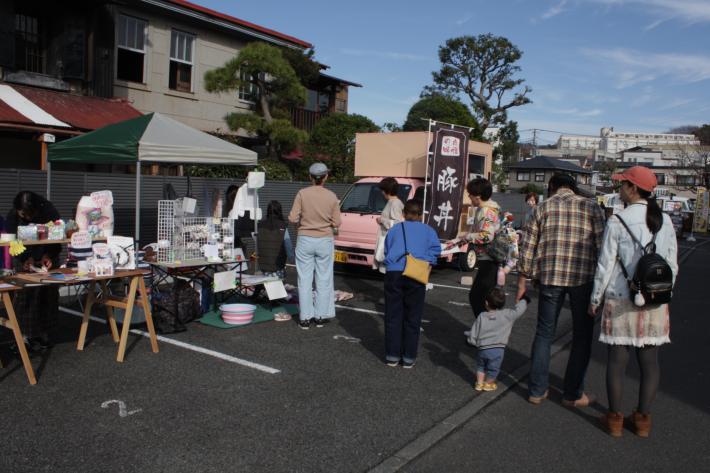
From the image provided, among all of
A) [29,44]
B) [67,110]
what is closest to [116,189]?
[67,110]

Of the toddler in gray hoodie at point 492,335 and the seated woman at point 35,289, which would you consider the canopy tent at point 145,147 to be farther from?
the toddler in gray hoodie at point 492,335

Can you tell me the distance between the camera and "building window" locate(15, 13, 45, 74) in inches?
560

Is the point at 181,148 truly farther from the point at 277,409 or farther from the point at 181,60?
the point at 181,60

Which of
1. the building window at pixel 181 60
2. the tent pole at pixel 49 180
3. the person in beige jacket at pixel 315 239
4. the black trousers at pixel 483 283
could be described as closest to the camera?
the black trousers at pixel 483 283

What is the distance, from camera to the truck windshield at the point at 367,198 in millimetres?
11430

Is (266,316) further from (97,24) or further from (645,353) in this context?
(97,24)

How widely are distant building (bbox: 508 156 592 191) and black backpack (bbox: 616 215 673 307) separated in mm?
51231

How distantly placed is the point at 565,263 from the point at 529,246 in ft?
1.10

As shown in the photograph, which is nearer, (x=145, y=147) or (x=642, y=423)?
(x=642, y=423)

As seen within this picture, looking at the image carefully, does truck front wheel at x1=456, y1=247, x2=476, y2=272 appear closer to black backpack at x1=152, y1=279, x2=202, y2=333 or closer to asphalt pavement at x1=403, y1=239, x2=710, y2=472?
asphalt pavement at x1=403, y1=239, x2=710, y2=472

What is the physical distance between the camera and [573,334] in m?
4.95

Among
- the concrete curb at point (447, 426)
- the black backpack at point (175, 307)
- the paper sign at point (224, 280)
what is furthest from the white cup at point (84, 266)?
the concrete curb at point (447, 426)

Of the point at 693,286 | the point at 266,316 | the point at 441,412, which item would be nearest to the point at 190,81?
the point at 266,316

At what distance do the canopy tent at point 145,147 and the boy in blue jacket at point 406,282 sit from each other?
3.13m
